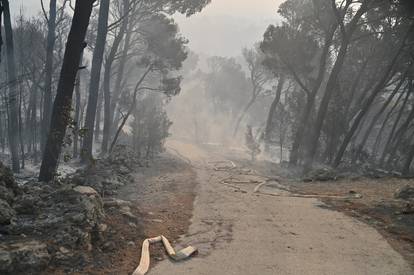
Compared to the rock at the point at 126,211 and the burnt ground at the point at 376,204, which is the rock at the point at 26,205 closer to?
the rock at the point at 126,211

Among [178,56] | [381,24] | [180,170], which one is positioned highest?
[381,24]

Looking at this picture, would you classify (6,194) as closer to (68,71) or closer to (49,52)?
(68,71)

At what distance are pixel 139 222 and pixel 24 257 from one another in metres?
3.13

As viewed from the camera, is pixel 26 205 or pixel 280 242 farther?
pixel 280 242

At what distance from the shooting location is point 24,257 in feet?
17.1

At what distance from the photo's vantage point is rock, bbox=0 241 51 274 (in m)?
4.96

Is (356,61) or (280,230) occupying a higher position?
(356,61)

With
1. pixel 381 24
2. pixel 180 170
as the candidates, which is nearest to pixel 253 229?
pixel 180 170

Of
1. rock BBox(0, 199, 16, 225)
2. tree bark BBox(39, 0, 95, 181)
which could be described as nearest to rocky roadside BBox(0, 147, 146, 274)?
rock BBox(0, 199, 16, 225)

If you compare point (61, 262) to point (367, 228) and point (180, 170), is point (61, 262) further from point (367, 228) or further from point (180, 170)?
point (180, 170)

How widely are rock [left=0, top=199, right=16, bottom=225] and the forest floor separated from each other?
121 centimetres

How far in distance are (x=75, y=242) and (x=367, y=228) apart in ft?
18.3

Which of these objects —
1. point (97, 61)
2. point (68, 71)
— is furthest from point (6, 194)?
point (97, 61)

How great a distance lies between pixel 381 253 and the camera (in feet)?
22.3
